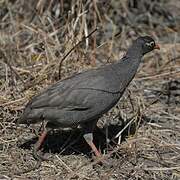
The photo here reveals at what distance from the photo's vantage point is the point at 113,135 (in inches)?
192

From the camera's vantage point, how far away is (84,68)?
18.8ft

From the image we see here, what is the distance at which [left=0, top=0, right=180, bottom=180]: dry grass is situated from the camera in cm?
432

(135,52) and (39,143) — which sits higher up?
(135,52)

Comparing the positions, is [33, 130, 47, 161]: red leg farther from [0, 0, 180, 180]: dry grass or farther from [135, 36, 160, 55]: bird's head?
[135, 36, 160, 55]: bird's head

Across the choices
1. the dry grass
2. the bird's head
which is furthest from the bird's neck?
the dry grass

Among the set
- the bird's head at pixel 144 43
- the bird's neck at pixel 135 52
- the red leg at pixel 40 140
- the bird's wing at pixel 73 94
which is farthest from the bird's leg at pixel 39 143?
the bird's head at pixel 144 43

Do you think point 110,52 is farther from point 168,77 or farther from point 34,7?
point 34,7

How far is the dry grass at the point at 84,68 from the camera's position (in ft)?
14.2

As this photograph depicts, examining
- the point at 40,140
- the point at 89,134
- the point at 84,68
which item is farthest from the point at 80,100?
the point at 84,68

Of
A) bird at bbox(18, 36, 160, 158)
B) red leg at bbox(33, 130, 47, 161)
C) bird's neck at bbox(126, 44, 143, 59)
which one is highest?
bird's neck at bbox(126, 44, 143, 59)

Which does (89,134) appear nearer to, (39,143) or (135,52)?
(39,143)

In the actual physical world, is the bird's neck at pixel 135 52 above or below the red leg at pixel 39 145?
above

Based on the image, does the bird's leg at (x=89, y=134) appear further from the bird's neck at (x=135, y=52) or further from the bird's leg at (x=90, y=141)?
the bird's neck at (x=135, y=52)

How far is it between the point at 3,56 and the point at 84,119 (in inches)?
74.2
